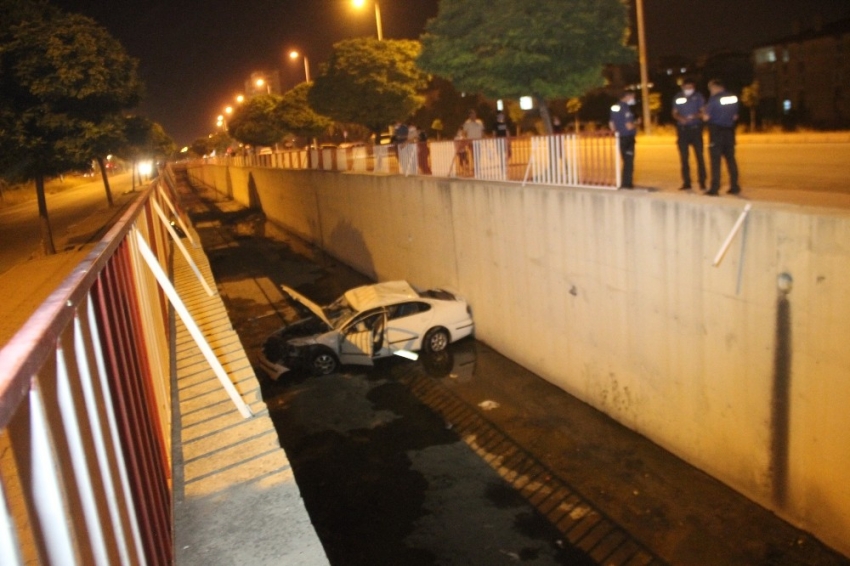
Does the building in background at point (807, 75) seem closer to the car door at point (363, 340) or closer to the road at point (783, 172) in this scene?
the road at point (783, 172)

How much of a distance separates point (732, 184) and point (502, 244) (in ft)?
16.5

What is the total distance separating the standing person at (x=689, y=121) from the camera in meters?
10.1

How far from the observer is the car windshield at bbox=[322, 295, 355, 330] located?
14.2 meters

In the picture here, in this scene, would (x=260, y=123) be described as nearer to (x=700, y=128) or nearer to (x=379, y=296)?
(x=379, y=296)

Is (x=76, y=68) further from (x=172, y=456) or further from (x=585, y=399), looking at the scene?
(x=172, y=456)

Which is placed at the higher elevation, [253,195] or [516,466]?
[253,195]

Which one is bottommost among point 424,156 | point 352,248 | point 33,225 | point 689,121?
point 352,248

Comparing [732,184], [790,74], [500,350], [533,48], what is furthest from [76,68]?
[790,74]

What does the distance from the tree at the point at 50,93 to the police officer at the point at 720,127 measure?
1808 cm

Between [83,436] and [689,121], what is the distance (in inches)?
400

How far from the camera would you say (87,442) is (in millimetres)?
1723

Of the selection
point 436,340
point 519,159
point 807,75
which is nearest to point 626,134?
point 519,159

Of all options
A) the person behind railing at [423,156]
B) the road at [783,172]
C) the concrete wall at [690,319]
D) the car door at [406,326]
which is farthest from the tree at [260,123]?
the concrete wall at [690,319]

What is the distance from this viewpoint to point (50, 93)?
66.7ft
